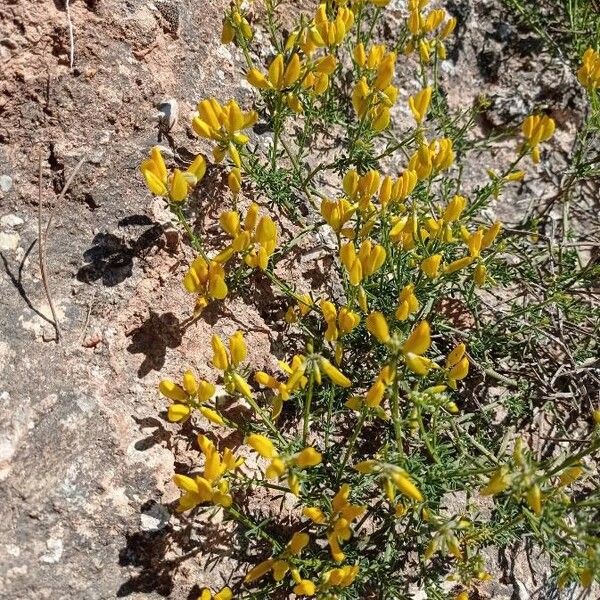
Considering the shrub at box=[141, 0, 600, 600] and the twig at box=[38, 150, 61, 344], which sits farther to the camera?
the twig at box=[38, 150, 61, 344]

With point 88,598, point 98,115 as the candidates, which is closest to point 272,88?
point 98,115

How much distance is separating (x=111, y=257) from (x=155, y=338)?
0.35 m

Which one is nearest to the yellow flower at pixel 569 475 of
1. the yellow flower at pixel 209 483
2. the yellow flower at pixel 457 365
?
the yellow flower at pixel 457 365

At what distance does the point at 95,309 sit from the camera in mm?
2500

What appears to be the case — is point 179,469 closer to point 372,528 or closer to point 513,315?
point 372,528

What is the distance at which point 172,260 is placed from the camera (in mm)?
2658

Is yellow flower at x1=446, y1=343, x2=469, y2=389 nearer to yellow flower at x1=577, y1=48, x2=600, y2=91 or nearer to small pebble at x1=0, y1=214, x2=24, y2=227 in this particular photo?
yellow flower at x1=577, y1=48, x2=600, y2=91

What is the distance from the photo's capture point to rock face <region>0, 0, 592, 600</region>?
222 cm

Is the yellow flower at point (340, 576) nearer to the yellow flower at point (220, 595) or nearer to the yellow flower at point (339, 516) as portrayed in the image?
the yellow flower at point (339, 516)

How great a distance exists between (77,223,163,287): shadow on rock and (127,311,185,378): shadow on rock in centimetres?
20

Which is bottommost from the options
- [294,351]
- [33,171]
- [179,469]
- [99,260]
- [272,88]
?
[179,469]

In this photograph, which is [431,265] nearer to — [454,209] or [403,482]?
[454,209]

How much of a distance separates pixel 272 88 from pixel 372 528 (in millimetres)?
1683

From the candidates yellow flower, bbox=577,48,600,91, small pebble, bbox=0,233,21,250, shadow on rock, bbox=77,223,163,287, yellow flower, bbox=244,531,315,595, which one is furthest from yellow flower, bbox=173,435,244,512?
yellow flower, bbox=577,48,600,91
